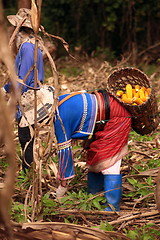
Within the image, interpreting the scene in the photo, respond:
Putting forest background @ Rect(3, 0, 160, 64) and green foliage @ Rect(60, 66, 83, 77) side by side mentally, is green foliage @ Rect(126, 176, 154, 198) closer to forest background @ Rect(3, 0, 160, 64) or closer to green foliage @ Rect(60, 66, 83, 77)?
green foliage @ Rect(60, 66, 83, 77)

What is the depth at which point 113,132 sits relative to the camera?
11.2 ft

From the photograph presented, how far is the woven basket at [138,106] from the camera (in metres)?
3.37

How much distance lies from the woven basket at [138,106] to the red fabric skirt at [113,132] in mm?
55

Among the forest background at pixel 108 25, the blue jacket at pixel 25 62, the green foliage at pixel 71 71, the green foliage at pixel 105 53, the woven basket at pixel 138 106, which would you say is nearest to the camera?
the woven basket at pixel 138 106

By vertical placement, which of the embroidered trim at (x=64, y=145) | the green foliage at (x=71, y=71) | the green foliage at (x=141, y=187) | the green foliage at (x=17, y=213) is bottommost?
the green foliage at (x=141, y=187)

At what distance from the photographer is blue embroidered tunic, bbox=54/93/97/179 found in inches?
129

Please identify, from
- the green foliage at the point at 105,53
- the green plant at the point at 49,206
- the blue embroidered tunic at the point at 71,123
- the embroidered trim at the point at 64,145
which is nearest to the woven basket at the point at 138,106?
the blue embroidered tunic at the point at 71,123

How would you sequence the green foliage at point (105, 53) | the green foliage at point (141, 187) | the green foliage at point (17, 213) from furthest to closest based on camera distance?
the green foliage at point (105, 53) → the green foliage at point (141, 187) → the green foliage at point (17, 213)

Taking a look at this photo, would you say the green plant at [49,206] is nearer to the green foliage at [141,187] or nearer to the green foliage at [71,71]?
the green foliage at [141,187]

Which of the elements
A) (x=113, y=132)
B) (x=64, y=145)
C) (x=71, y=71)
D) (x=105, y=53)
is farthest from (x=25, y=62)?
(x=105, y=53)

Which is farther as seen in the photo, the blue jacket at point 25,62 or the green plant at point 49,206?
the blue jacket at point 25,62

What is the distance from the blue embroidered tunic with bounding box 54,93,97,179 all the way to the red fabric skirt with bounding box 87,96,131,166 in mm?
131

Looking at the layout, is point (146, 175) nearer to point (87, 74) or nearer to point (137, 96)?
point (137, 96)

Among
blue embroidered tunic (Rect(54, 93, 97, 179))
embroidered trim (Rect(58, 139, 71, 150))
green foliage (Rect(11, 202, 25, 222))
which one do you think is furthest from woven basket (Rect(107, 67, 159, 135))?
green foliage (Rect(11, 202, 25, 222))
